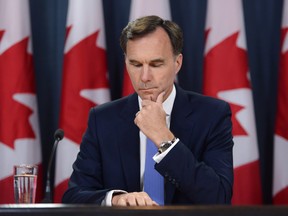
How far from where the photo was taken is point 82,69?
344 centimetres

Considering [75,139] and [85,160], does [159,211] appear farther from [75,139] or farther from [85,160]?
[75,139]

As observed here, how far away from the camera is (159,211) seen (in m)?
0.78

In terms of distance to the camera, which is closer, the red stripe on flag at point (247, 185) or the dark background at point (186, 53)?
the red stripe on flag at point (247, 185)

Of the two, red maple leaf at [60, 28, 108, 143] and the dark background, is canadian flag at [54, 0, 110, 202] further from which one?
the dark background

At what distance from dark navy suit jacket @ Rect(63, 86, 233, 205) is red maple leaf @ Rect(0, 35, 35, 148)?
989 millimetres

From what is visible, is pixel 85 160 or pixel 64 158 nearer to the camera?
pixel 85 160

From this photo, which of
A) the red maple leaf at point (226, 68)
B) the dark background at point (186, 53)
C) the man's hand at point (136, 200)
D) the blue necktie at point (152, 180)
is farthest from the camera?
the dark background at point (186, 53)

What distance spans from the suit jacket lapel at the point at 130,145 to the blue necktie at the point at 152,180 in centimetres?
5

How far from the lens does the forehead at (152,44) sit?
235 centimetres

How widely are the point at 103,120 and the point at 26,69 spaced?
44.0 inches

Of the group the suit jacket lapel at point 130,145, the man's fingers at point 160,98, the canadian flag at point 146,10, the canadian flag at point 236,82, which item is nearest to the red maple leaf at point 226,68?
the canadian flag at point 236,82

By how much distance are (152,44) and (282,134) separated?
1.34m

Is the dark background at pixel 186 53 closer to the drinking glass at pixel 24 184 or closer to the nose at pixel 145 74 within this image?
the nose at pixel 145 74

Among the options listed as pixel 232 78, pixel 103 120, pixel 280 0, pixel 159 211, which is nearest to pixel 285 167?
pixel 232 78
